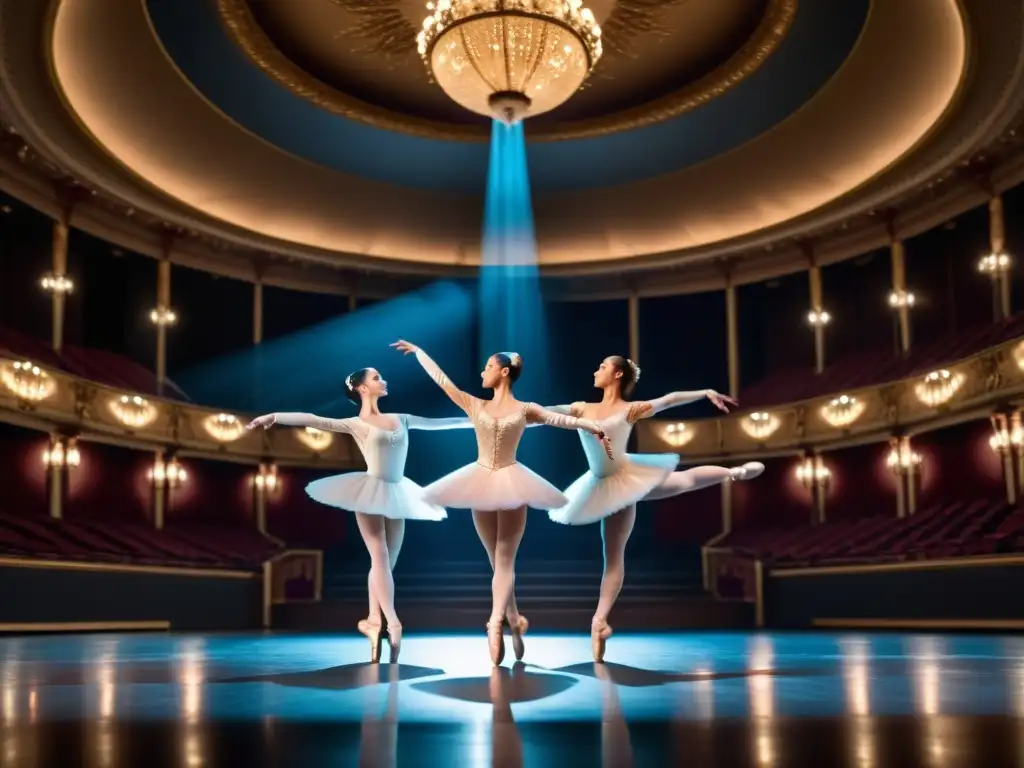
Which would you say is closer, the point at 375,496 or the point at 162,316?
the point at 375,496

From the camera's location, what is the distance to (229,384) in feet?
62.4

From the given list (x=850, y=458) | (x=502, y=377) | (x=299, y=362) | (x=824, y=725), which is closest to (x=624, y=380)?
(x=502, y=377)

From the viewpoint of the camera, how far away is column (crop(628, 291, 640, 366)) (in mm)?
20375

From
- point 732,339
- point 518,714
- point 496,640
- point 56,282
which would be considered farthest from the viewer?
point 732,339

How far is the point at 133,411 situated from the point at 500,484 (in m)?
12.2

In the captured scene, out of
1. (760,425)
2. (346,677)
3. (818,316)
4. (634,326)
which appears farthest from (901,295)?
(346,677)

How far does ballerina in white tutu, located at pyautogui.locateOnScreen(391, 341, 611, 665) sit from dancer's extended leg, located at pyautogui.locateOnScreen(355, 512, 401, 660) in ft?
1.81

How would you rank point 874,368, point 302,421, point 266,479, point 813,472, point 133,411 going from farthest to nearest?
point 266,479 → point 813,472 → point 874,368 → point 133,411 → point 302,421

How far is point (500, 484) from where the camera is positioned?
5500 mm

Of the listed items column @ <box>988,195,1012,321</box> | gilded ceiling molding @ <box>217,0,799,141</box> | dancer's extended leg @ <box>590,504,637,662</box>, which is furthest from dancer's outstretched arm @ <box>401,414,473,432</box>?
column @ <box>988,195,1012,321</box>

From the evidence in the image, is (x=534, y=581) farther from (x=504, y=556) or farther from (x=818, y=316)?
(x=504, y=556)

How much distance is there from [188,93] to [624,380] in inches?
432

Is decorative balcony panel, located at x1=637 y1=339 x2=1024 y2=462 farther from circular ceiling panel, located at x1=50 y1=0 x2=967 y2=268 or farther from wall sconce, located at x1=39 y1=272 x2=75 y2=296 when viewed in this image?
wall sconce, located at x1=39 y1=272 x2=75 y2=296

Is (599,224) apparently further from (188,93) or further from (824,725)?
(824,725)
